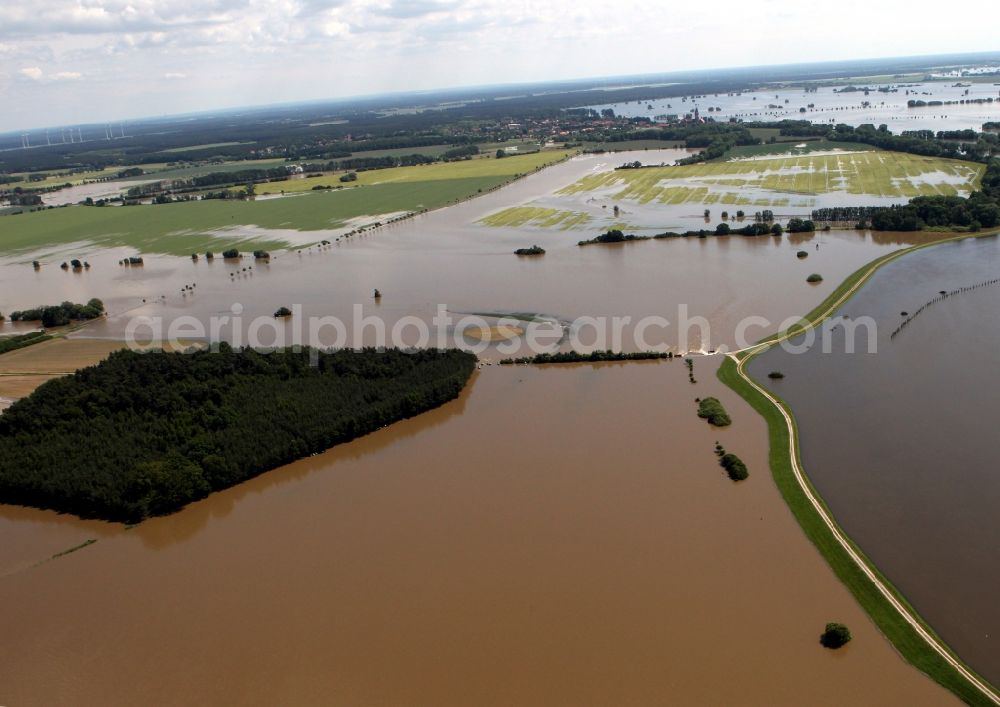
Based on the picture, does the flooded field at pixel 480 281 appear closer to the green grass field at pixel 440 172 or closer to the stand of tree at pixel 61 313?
the stand of tree at pixel 61 313

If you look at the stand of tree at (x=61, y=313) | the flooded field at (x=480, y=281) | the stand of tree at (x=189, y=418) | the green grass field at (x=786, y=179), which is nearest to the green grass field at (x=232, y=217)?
the flooded field at (x=480, y=281)

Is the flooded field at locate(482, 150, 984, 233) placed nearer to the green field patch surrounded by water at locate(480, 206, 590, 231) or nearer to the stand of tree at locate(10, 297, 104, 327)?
the green field patch surrounded by water at locate(480, 206, 590, 231)

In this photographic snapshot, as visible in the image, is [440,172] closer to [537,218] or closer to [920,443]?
[537,218]

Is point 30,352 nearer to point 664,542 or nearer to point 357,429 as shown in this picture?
point 357,429

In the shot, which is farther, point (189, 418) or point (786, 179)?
point (786, 179)

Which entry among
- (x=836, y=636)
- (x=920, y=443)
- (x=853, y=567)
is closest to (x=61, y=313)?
(x=853, y=567)

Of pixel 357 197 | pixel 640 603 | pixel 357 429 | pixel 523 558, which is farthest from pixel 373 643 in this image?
pixel 357 197

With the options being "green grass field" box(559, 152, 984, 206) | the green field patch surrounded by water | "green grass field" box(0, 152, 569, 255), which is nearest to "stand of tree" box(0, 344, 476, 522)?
the green field patch surrounded by water
